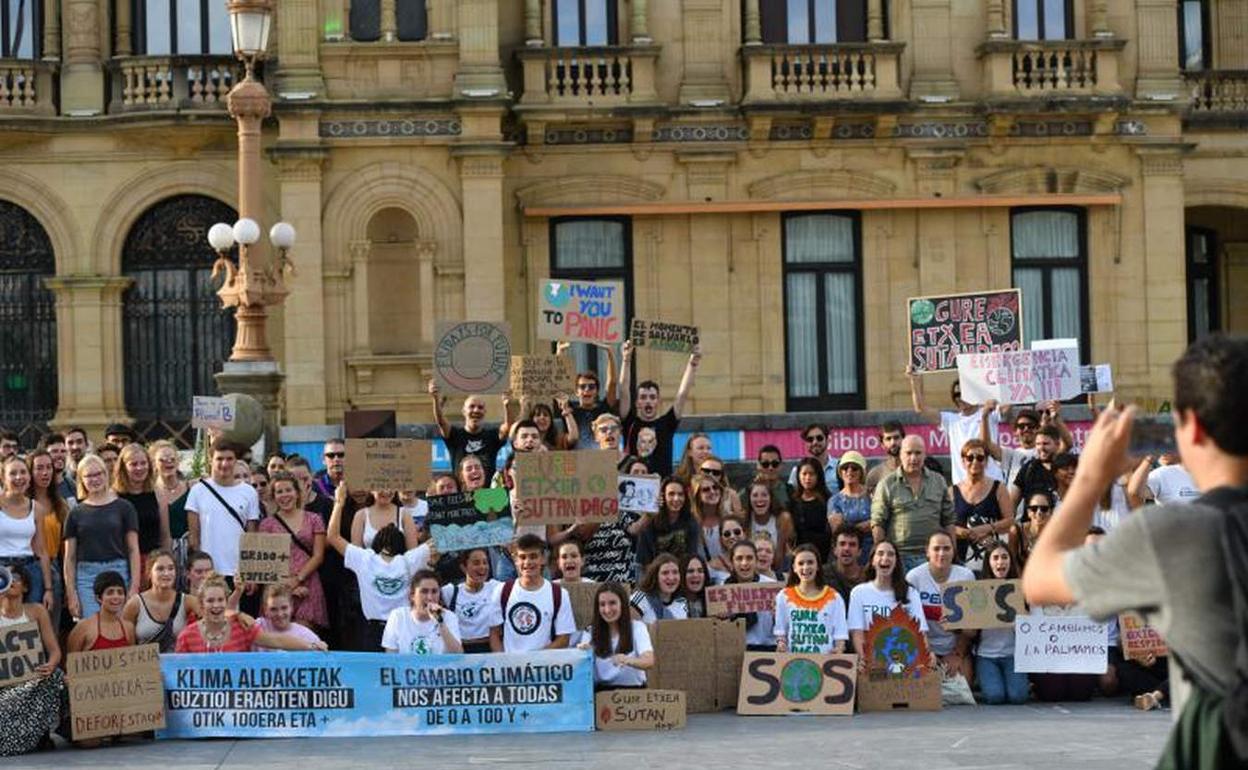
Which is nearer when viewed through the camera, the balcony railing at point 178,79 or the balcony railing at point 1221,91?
the balcony railing at point 178,79

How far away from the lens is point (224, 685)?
14.6 m

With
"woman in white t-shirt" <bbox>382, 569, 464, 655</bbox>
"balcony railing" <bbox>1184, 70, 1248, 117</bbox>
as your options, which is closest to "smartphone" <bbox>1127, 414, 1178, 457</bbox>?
"woman in white t-shirt" <bbox>382, 569, 464, 655</bbox>

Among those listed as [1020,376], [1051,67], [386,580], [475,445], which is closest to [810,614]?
[386,580]

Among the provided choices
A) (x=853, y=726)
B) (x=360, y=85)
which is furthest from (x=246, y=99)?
(x=853, y=726)

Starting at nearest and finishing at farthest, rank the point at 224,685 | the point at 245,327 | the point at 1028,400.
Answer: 1. the point at 224,685
2. the point at 1028,400
3. the point at 245,327

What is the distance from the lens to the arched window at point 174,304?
3072cm

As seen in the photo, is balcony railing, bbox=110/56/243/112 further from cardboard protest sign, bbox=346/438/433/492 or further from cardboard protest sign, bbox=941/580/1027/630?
cardboard protest sign, bbox=941/580/1027/630

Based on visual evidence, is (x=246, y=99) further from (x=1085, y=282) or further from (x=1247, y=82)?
(x=1247, y=82)

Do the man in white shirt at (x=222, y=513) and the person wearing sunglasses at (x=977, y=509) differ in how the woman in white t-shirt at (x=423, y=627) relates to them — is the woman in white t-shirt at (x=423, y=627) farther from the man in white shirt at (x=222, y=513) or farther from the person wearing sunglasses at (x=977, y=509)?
the person wearing sunglasses at (x=977, y=509)

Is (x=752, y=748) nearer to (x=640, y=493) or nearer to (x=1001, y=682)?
(x=1001, y=682)

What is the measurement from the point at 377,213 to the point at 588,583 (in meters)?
15.1

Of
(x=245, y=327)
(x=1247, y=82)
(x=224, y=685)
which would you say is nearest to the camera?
(x=224, y=685)

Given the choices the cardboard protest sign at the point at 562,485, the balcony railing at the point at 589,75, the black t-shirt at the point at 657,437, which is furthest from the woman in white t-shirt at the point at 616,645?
the balcony railing at the point at 589,75

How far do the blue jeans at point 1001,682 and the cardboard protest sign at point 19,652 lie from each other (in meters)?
6.25
